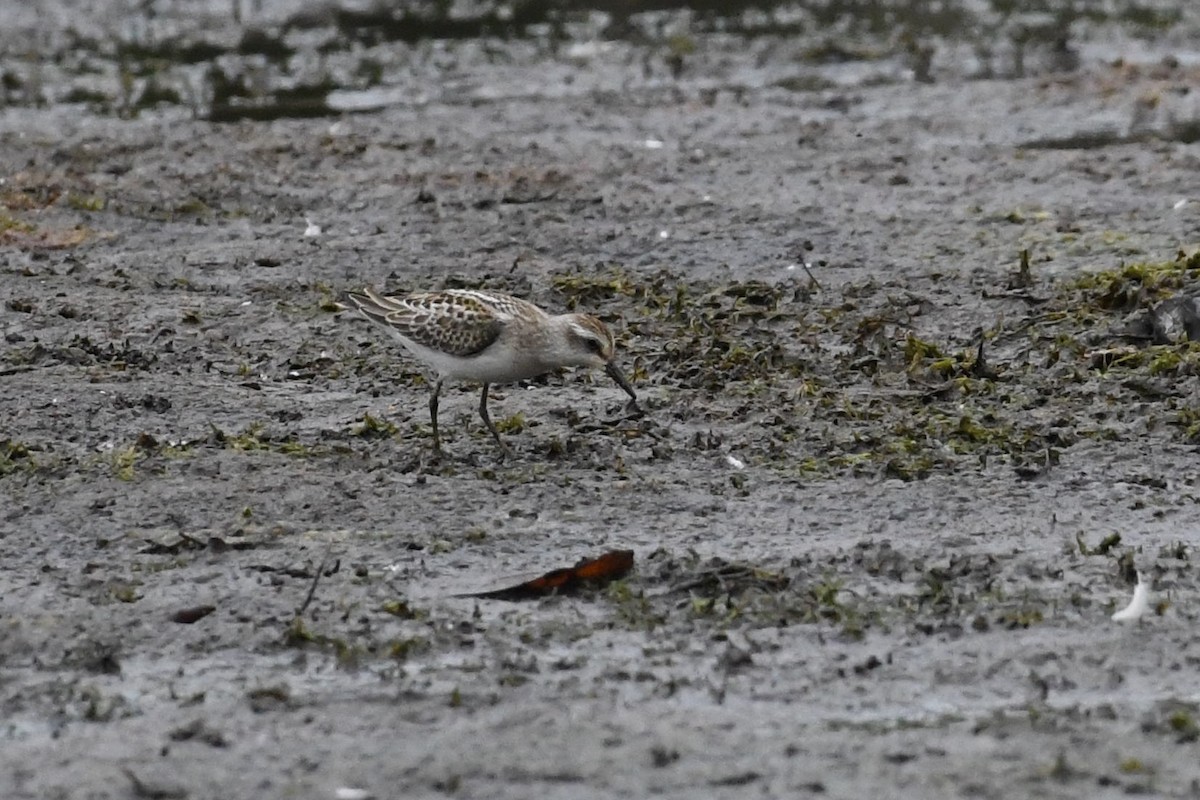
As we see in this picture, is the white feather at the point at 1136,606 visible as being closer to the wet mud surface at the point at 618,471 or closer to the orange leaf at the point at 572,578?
the wet mud surface at the point at 618,471

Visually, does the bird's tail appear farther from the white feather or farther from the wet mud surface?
the white feather

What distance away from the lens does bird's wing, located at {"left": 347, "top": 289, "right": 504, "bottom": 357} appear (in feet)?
29.6

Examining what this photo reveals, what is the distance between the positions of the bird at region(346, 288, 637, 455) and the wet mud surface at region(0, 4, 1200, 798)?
369 mm

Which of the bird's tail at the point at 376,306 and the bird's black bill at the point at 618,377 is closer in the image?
the bird's black bill at the point at 618,377

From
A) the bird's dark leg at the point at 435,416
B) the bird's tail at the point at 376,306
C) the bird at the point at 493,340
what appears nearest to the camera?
the bird at the point at 493,340

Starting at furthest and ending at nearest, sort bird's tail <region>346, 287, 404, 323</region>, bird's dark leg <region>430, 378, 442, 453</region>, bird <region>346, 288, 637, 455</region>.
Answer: bird's tail <region>346, 287, 404, 323</region> < bird's dark leg <region>430, 378, 442, 453</region> < bird <region>346, 288, 637, 455</region>

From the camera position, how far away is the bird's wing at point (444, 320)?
9016 mm

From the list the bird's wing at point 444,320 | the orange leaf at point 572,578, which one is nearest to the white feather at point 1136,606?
the orange leaf at point 572,578

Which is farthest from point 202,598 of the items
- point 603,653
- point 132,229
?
point 132,229

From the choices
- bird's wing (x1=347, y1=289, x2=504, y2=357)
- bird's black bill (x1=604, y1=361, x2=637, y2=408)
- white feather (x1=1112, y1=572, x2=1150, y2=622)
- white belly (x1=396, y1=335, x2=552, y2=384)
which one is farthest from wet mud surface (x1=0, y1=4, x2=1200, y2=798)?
bird's wing (x1=347, y1=289, x2=504, y2=357)

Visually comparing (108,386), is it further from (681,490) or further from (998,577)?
(998,577)

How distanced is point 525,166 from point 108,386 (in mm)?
5751

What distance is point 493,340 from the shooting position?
29.7ft

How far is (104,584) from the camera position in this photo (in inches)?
301
